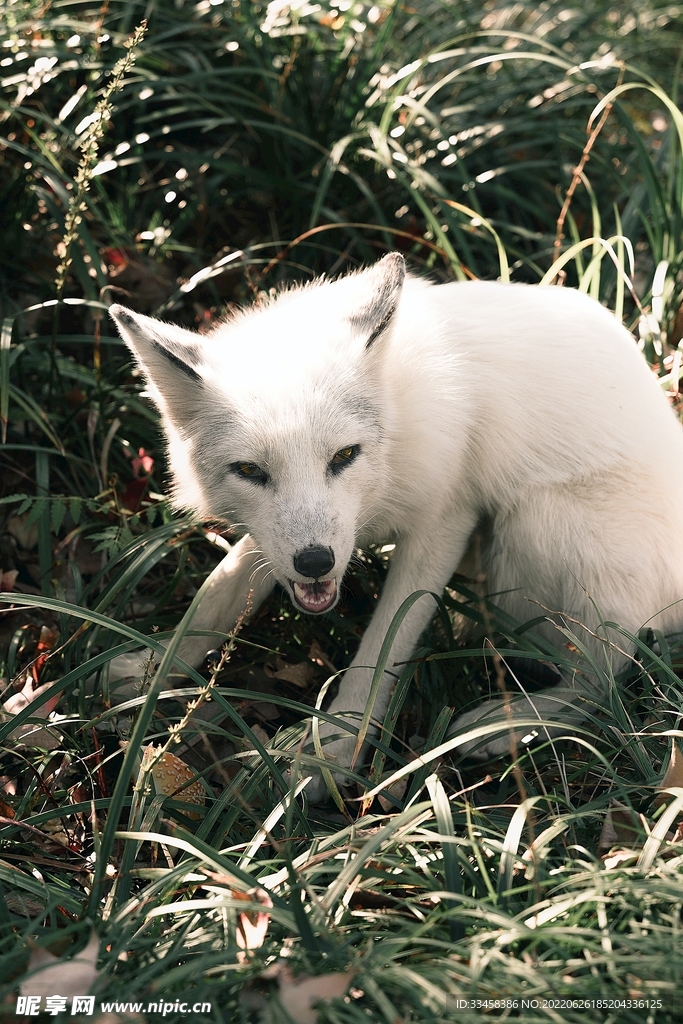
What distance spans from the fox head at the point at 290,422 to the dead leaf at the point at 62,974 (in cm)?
122

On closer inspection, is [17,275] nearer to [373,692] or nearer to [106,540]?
[106,540]

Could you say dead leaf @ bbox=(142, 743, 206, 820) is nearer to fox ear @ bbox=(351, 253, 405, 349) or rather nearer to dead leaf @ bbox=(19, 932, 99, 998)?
dead leaf @ bbox=(19, 932, 99, 998)

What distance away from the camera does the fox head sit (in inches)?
112

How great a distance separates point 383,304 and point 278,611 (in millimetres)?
1447

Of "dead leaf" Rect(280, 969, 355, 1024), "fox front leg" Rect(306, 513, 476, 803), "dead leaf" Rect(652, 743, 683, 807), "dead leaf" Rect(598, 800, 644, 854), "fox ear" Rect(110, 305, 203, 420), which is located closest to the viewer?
"dead leaf" Rect(280, 969, 355, 1024)

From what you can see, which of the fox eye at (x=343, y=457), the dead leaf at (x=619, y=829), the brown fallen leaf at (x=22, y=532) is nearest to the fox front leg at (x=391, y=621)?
the fox eye at (x=343, y=457)

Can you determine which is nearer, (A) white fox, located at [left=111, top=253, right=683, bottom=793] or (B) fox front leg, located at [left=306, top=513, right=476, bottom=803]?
(A) white fox, located at [left=111, top=253, right=683, bottom=793]

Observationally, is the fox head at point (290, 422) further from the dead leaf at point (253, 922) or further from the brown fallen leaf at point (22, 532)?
the brown fallen leaf at point (22, 532)

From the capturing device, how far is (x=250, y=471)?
299 cm

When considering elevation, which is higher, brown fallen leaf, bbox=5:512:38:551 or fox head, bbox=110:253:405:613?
fox head, bbox=110:253:405:613

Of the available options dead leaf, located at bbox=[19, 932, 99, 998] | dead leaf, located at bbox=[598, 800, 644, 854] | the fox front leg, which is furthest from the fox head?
dead leaf, located at bbox=[19, 932, 99, 998]

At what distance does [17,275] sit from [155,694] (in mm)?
3476

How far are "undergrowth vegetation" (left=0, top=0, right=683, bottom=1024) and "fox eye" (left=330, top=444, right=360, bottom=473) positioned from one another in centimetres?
68

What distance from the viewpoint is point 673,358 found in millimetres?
4430
